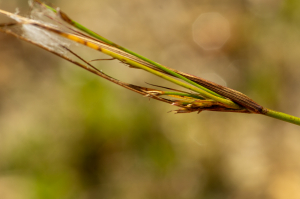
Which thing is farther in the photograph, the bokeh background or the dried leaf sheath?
the bokeh background

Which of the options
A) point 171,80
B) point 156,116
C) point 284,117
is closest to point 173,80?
point 171,80

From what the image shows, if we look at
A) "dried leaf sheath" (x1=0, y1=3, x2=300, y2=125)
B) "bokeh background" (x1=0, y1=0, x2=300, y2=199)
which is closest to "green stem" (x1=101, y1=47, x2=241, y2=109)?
"dried leaf sheath" (x1=0, y1=3, x2=300, y2=125)

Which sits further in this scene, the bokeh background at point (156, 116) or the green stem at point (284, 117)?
the bokeh background at point (156, 116)

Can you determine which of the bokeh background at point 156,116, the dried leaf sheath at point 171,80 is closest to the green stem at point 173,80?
the dried leaf sheath at point 171,80

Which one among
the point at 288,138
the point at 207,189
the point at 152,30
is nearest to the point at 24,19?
the point at 207,189

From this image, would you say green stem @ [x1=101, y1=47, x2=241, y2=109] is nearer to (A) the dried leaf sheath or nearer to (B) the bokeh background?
(A) the dried leaf sheath

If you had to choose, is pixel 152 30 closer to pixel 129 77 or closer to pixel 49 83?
pixel 129 77

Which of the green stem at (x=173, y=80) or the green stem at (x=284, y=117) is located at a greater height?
the green stem at (x=173, y=80)

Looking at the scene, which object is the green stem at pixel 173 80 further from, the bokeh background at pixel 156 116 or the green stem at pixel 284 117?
the bokeh background at pixel 156 116
